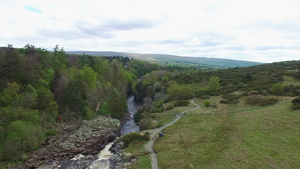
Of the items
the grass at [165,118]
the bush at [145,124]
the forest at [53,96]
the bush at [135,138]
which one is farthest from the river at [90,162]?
the grass at [165,118]

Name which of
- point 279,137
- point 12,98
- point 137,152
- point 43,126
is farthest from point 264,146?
point 12,98

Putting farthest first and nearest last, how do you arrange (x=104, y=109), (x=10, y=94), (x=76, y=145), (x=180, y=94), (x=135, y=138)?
(x=180, y=94) < (x=104, y=109) < (x=10, y=94) < (x=76, y=145) < (x=135, y=138)

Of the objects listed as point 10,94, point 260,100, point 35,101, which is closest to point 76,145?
point 35,101

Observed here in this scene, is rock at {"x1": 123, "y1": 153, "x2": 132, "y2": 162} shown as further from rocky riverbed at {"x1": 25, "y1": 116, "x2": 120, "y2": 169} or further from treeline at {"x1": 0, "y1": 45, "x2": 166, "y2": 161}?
treeline at {"x1": 0, "y1": 45, "x2": 166, "y2": 161}

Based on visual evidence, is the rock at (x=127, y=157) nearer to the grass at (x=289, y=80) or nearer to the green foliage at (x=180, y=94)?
the green foliage at (x=180, y=94)

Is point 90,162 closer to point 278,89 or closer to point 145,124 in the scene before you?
point 145,124

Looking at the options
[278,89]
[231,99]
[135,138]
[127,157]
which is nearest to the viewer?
[127,157]

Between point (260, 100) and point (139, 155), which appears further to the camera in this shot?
point (260, 100)
